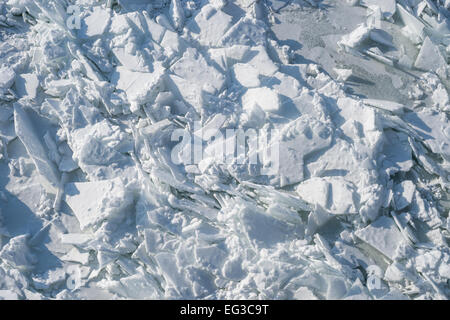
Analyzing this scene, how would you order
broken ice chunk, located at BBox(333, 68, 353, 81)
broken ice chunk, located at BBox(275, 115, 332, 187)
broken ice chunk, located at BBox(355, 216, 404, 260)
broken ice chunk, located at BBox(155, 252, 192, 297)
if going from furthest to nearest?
broken ice chunk, located at BBox(333, 68, 353, 81) < broken ice chunk, located at BBox(275, 115, 332, 187) < broken ice chunk, located at BBox(355, 216, 404, 260) < broken ice chunk, located at BBox(155, 252, 192, 297)

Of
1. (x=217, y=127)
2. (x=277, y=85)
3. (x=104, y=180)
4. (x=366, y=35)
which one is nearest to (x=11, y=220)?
(x=104, y=180)

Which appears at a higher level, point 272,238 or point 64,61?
point 64,61

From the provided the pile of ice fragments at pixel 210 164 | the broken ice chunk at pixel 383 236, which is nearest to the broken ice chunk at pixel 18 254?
the pile of ice fragments at pixel 210 164

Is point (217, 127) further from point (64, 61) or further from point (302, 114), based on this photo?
point (64, 61)

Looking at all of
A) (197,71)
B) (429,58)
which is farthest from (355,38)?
(197,71)

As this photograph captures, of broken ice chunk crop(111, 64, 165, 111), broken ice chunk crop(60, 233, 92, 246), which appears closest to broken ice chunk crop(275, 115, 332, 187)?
broken ice chunk crop(111, 64, 165, 111)

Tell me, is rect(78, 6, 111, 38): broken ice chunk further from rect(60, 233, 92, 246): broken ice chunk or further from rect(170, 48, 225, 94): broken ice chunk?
rect(60, 233, 92, 246): broken ice chunk

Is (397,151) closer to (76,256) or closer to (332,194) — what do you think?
(332,194)
